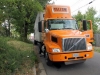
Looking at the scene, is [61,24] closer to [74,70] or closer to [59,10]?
[59,10]

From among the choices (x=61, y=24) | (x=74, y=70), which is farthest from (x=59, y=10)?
(x=74, y=70)

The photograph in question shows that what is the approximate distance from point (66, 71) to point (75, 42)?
1419 mm

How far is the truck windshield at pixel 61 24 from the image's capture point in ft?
29.3

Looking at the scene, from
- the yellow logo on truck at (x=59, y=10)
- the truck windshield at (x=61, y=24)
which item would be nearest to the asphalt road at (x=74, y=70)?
the truck windshield at (x=61, y=24)

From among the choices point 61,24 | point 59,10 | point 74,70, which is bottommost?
point 74,70

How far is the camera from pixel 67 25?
8984mm

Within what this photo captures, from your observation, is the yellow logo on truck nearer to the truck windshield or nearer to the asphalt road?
the truck windshield

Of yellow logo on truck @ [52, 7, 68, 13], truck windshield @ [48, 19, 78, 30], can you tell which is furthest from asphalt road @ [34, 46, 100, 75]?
yellow logo on truck @ [52, 7, 68, 13]

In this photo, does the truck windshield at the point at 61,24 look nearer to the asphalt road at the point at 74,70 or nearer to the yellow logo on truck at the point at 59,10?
the yellow logo on truck at the point at 59,10

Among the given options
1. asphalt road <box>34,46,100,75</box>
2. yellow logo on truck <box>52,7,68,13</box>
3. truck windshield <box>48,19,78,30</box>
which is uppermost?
yellow logo on truck <box>52,7,68,13</box>

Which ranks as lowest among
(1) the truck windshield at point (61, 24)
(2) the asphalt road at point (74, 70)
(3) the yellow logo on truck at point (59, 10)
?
(2) the asphalt road at point (74, 70)

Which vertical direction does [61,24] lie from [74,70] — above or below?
A: above

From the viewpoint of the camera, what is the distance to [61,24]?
9.02m

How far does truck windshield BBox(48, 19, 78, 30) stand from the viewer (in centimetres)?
894
